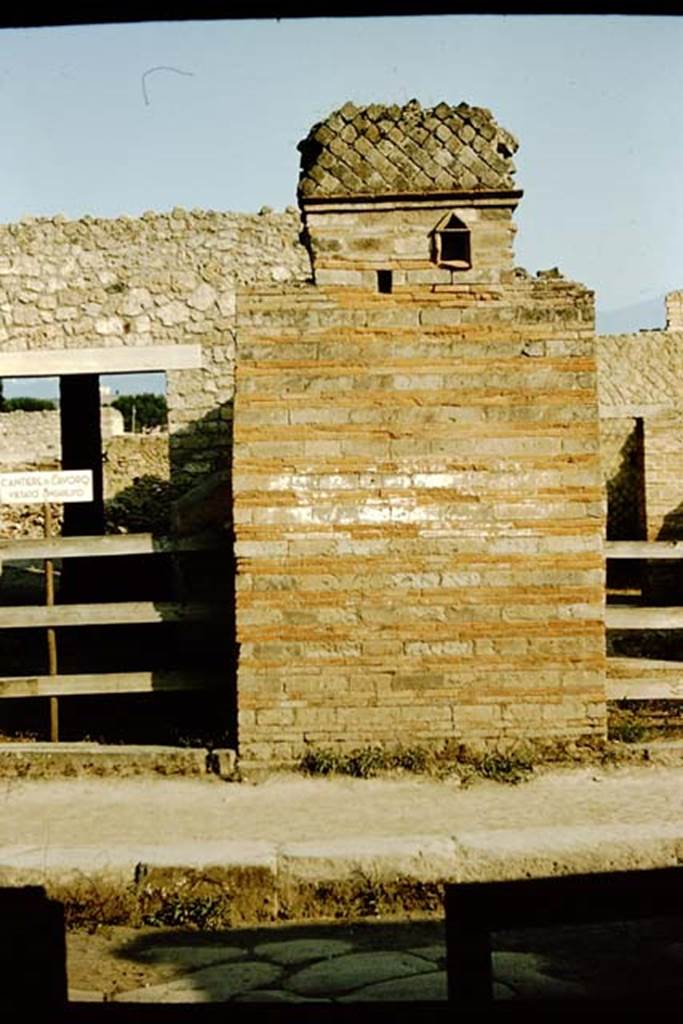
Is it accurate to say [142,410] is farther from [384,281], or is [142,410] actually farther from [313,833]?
[313,833]

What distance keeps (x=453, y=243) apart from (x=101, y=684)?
3.68 meters

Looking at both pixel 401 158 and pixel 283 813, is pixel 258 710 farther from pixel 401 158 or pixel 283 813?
pixel 401 158

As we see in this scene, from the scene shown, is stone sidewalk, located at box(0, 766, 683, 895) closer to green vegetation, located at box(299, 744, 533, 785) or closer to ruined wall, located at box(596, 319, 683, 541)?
green vegetation, located at box(299, 744, 533, 785)

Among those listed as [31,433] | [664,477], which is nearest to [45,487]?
[664,477]

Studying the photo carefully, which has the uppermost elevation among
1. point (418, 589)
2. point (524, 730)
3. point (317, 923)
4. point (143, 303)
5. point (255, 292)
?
point (143, 303)

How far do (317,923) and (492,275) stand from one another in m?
4.15

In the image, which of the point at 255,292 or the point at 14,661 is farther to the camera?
the point at 14,661

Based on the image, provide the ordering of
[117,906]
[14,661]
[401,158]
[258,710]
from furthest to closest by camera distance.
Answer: [14,661]
[401,158]
[258,710]
[117,906]

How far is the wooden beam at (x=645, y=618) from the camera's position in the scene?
7.16 meters

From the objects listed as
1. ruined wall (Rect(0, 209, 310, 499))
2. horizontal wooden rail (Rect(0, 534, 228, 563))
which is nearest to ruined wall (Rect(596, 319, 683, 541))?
ruined wall (Rect(0, 209, 310, 499))

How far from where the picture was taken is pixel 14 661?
10.4 meters

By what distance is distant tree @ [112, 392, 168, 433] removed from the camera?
53.4m

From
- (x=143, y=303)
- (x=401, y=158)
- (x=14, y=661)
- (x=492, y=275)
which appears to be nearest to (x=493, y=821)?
(x=492, y=275)

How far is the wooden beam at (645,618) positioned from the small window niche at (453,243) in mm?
2429
